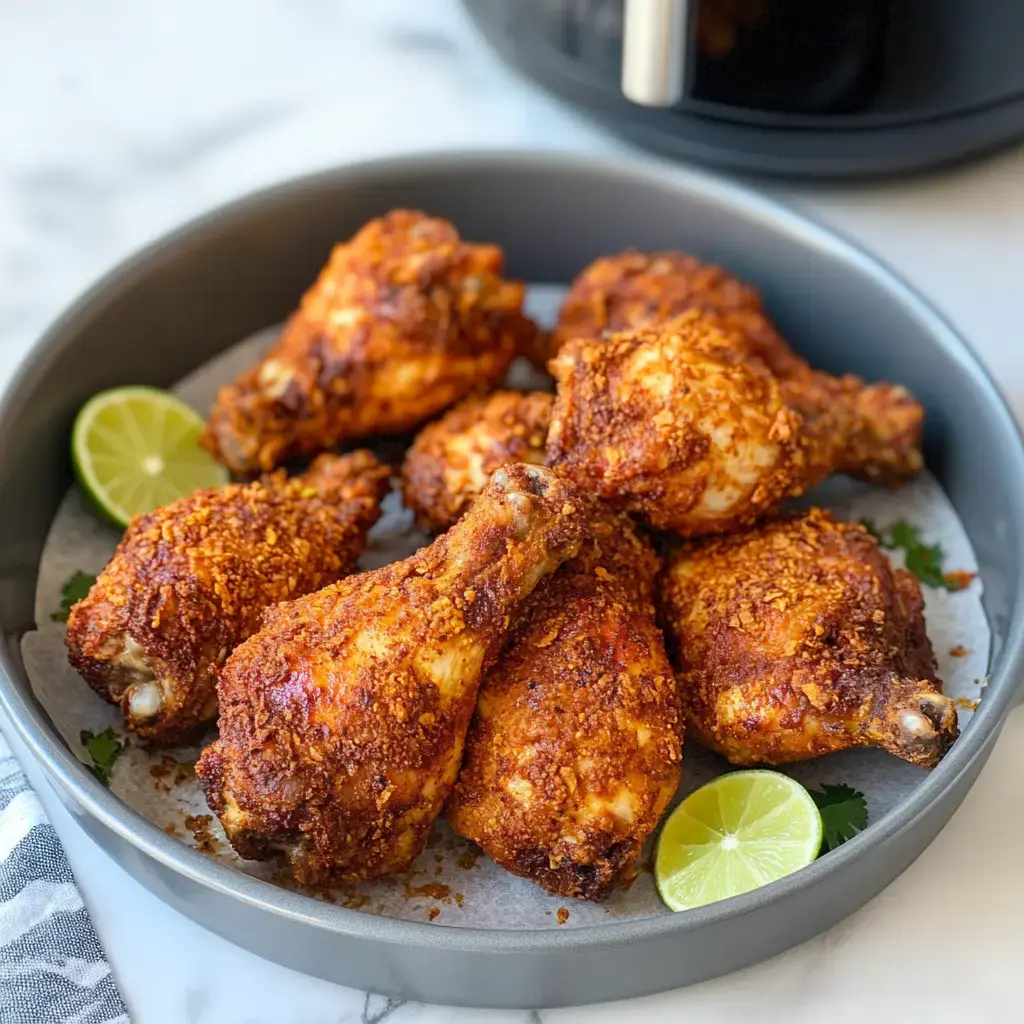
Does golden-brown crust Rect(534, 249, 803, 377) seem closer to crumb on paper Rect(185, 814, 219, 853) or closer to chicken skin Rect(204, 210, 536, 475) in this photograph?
chicken skin Rect(204, 210, 536, 475)

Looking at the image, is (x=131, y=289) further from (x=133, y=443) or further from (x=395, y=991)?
(x=395, y=991)

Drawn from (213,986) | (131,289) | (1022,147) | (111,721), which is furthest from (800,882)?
(1022,147)

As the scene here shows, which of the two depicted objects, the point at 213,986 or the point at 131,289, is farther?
the point at 131,289

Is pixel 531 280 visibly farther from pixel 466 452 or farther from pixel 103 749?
pixel 103 749

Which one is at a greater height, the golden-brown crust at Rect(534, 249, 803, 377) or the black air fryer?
the black air fryer

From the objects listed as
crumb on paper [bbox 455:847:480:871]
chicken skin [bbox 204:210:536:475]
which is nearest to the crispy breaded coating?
chicken skin [bbox 204:210:536:475]

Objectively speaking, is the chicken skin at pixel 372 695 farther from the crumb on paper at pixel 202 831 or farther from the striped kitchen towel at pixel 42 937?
the striped kitchen towel at pixel 42 937

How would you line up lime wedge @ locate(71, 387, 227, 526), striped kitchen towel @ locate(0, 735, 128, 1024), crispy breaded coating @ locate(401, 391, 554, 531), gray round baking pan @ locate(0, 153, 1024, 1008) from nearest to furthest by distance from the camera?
gray round baking pan @ locate(0, 153, 1024, 1008) → striped kitchen towel @ locate(0, 735, 128, 1024) → crispy breaded coating @ locate(401, 391, 554, 531) → lime wedge @ locate(71, 387, 227, 526)
